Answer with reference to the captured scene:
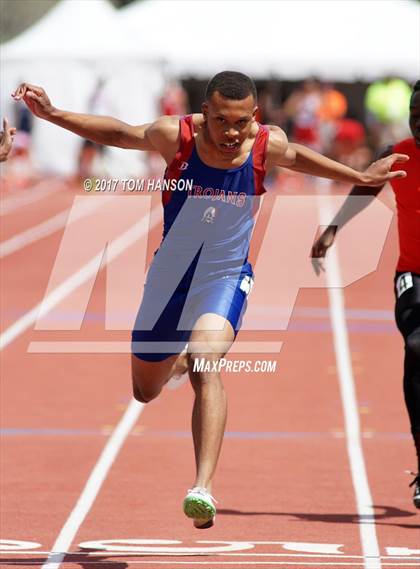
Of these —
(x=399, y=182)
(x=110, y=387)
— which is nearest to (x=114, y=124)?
(x=399, y=182)

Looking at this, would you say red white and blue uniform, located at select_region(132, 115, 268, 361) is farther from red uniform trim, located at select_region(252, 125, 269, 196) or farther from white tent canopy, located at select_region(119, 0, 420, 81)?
white tent canopy, located at select_region(119, 0, 420, 81)

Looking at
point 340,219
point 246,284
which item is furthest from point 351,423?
point 246,284

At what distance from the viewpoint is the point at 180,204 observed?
6965mm

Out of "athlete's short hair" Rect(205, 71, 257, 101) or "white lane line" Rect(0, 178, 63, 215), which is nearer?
"athlete's short hair" Rect(205, 71, 257, 101)

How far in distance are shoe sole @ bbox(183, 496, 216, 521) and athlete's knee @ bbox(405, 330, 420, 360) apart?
180 cm

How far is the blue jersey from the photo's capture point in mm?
6887

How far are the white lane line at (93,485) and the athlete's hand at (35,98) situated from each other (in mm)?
2093

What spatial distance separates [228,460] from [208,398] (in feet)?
10.4

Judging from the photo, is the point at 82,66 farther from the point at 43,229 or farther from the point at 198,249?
the point at 198,249

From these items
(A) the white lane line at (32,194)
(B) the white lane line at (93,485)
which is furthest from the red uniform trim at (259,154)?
(A) the white lane line at (32,194)

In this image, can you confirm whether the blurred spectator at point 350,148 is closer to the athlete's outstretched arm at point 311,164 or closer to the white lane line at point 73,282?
the white lane line at point 73,282

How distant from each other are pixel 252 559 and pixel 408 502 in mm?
1852

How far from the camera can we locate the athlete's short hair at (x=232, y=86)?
21.8 ft
